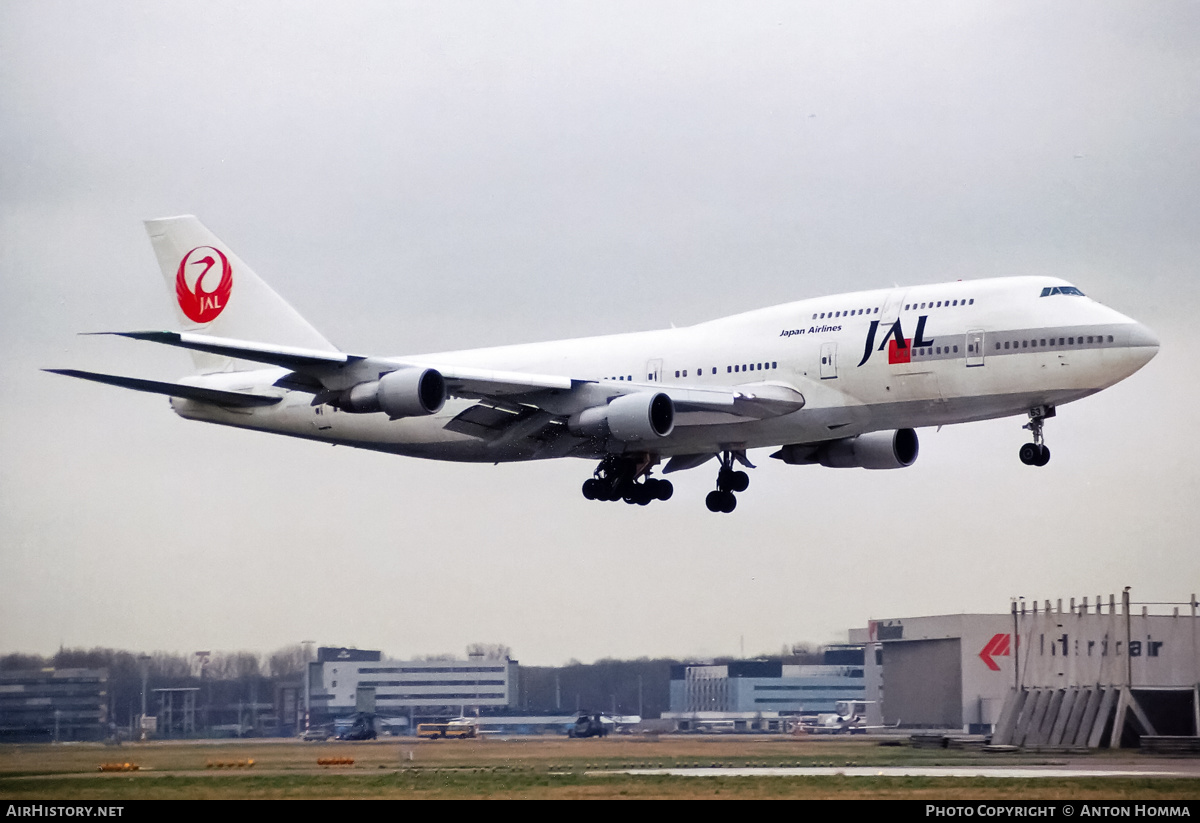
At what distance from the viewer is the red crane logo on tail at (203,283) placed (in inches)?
2222

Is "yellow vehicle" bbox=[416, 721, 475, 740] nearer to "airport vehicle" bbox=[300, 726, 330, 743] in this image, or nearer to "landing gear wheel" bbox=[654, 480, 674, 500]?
"airport vehicle" bbox=[300, 726, 330, 743]

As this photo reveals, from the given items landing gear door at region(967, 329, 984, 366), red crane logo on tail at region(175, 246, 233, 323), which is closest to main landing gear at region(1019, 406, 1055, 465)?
landing gear door at region(967, 329, 984, 366)

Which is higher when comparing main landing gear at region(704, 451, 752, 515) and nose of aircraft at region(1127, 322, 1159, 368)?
nose of aircraft at region(1127, 322, 1159, 368)

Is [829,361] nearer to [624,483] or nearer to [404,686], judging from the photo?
[624,483]

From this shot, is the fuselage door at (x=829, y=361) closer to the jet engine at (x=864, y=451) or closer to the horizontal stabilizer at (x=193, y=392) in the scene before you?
the jet engine at (x=864, y=451)

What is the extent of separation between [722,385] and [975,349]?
7377 millimetres

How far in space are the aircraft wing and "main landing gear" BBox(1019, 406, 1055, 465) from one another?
240 inches

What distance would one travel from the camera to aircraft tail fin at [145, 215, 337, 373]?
55812 mm

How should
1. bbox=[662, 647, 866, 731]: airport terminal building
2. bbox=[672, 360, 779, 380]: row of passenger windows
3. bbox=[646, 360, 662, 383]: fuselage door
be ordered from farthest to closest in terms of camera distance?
bbox=[662, 647, 866, 731]: airport terminal building < bbox=[646, 360, 662, 383]: fuselage door < bbox=[672, 360, 779, 380]: row of passenger windows

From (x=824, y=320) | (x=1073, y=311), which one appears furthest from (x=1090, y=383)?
(x=824, y=320)

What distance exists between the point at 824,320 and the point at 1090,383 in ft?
24.2

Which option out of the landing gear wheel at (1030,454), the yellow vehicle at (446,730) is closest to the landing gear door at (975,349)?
the landing gear wheel at (1030,454)

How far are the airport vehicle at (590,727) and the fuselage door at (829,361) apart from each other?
11336 mm

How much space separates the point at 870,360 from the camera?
143ft
